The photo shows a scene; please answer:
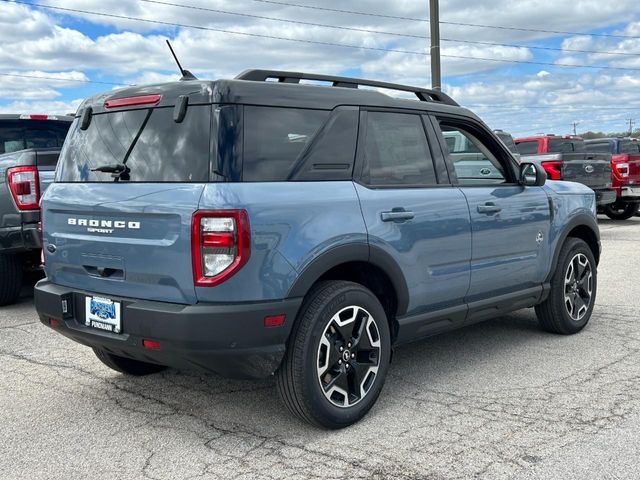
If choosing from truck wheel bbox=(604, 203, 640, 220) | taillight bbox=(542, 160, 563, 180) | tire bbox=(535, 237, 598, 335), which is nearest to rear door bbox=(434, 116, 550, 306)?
tire bbox=(535, 237, 598, 335)

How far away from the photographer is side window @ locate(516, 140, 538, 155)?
15203 millimetres

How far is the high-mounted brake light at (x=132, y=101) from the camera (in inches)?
145

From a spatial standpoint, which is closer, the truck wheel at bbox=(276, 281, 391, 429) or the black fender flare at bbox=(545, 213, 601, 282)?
the truck wheel at bbox=(276, 281, 391, 429)

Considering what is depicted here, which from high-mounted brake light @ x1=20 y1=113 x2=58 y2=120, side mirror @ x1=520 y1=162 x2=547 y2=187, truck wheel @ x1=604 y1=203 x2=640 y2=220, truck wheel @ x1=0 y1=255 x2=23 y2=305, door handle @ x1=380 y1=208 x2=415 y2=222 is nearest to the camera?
door handle @ x1=380 y1=208 x2=415 y2=222

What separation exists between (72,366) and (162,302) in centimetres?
199

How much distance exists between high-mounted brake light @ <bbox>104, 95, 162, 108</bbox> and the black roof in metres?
0.02

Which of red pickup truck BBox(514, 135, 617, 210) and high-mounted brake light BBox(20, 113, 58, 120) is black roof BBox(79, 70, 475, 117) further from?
red pickup truck BBox(514, 135, 617, 210)

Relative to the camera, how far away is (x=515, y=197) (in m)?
4.99

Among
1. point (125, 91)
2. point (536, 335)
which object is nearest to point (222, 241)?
point (125, 91)

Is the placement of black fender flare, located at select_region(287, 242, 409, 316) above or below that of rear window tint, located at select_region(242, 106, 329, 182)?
below

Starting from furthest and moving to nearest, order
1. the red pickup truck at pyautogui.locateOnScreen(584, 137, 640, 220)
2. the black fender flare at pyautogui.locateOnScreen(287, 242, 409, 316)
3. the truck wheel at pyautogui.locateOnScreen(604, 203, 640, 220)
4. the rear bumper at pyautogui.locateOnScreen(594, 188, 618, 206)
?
the truck wheel at pyautogui.locateOnScreen(604, 203, 640, 220)
the red pickup truck at pyautogui.locateOnScreen(584, 137, 640, 220)
the rear bumper at pyautogui.locateOnScreen(594, 188, 618, 206)
the black fender flare at pyautogui.locateOnScreen(287, 242, 409, 316)

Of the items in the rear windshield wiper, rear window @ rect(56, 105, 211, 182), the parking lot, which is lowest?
the parking lot

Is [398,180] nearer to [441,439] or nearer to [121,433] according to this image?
[441,439]

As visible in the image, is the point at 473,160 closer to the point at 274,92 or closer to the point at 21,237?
the point at 274,92
